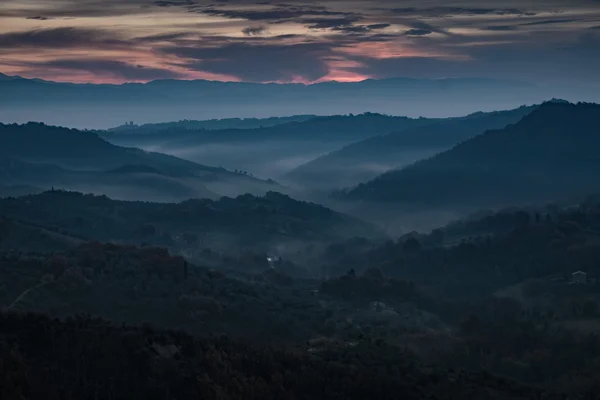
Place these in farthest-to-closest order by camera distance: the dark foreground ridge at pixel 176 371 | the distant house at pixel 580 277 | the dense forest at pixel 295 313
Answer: the distant house at pixel 580 277 < the dense forest at pixel 295 313 < the dark foreground ridge at pixel 176 371

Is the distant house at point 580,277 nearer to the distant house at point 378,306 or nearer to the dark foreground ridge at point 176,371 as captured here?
the distant house at point 378,306

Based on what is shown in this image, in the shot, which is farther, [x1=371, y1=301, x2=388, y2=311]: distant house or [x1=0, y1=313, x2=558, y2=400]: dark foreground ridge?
[x1=371, y1=301, x2=388, y2=311]: distant house

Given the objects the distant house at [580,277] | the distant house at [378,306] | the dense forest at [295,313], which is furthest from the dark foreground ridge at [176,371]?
the distant house at [580,277]

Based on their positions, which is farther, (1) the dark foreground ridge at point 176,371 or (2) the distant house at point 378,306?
(2) the distant house at point 378,306

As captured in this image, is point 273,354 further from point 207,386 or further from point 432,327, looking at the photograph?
point 432,327

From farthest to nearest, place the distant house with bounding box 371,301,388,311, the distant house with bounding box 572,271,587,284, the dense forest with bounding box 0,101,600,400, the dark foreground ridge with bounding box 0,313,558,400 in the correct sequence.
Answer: the distant house with bounding box 572,271,587,284 < the distant house with bounding box 371,301,388,311 < the dense forest with bounding box 0,101,600,400 < the dark foreground ridge with bounding box 0,313,558,400

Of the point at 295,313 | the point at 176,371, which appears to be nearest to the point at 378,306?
the point at 295,313

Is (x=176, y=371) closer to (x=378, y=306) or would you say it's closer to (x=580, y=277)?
(x=378, y=306)

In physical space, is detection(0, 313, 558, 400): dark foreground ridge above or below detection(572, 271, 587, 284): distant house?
above

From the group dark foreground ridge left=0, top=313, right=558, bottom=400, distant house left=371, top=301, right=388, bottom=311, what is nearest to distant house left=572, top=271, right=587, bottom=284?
distant house left=371, top=301, right=388, bottom=311

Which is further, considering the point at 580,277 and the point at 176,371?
the point at 580,277

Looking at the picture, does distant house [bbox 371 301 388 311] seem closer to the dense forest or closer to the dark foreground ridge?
the dense forest

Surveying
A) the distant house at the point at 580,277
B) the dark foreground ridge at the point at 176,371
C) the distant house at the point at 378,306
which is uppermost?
the dark foreground ridge at the point at 176,371

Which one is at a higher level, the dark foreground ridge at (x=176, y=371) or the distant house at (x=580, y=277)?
the dark foreground ridge at (x=176, y=371)
